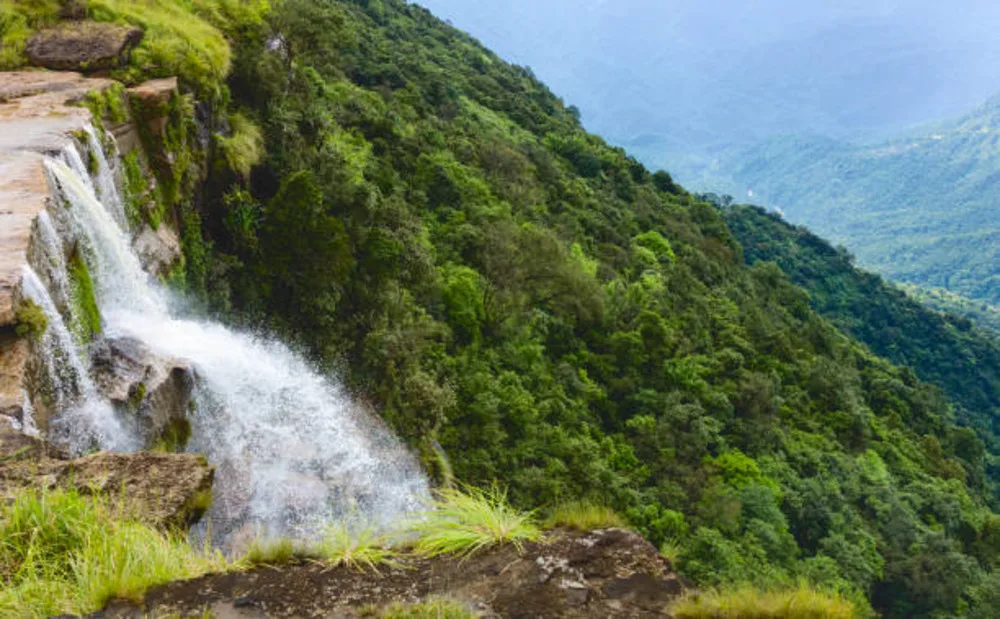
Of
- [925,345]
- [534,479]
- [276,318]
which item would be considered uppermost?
[925,345]

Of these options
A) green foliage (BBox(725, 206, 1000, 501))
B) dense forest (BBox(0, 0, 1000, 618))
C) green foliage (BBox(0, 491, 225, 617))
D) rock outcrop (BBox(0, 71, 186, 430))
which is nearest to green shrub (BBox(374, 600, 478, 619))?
green foliage (BBox(0, 491, 225, 617))

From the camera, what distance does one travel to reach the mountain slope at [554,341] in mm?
14398

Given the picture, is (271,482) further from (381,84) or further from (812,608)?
(381,84)

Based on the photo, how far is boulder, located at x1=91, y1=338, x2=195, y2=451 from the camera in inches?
314

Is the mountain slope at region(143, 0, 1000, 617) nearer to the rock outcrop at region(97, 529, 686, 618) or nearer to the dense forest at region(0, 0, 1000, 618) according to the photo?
the dense forest at region(0, 0, 1000, 618)

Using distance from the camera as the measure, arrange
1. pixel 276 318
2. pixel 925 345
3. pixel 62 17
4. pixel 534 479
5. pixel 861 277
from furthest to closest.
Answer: pixel 861 277 → pixel 925 345 → pixel 534 479 → pixel 276 318 → pixel 62 17

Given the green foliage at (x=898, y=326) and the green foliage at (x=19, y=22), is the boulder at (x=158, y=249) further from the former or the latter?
the green foliage at (x=898, y=326)

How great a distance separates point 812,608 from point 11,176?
8.90 metres

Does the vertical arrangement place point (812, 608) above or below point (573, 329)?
below

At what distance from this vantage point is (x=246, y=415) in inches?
396

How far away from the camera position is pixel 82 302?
8148mm

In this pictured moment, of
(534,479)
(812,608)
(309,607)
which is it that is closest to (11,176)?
(309,607)

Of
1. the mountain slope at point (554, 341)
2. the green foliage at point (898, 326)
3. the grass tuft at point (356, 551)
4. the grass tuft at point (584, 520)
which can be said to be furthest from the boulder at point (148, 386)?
the green foliage at point (898, 326)

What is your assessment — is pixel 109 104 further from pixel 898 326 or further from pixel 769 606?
pixel 898 326
